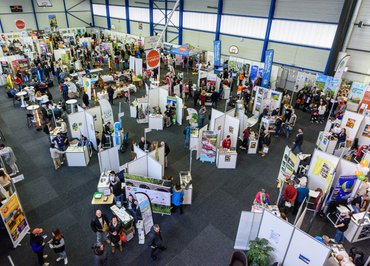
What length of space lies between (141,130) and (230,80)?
8.04 m

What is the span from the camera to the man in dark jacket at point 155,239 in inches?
245

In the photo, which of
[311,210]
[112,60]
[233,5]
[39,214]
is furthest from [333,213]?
[112,60]

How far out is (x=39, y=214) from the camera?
7.76 meters

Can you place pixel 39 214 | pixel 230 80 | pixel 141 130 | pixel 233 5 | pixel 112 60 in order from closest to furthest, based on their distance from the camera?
pixel 39 214
pixel 141 130
pixel 230 80
pixel 233 5
pixel 112 60

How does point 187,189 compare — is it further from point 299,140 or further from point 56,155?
point 299,140

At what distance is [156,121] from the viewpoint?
501 inches

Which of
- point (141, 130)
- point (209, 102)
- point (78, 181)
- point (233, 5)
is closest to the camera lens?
point (78, 181)

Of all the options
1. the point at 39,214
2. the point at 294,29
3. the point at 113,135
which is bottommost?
the point at 39,214

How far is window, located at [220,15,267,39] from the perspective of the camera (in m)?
19.5

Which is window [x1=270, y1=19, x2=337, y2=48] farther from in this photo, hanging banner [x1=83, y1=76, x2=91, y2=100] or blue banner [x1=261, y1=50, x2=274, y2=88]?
hanging banner [x1=83, y1=76, x2=91, y2=100]

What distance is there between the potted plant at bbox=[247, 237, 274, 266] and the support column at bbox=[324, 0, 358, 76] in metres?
14.8

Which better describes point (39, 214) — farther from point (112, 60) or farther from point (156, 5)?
point (156, 5)

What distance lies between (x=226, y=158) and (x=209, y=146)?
33.0 inches

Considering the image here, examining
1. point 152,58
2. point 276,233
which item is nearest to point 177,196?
point 276,233
